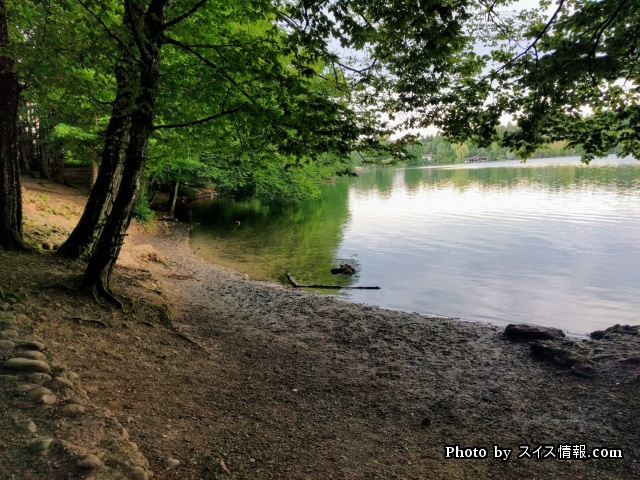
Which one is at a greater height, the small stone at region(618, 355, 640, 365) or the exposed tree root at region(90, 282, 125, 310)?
the exposed tree root at region(90, 282, 125, 310)

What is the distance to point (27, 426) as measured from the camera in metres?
3.15

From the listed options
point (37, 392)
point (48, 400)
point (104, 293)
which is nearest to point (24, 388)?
point (37, 392)

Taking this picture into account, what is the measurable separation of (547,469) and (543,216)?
28.8m

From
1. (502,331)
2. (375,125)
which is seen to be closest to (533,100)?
(375,125)

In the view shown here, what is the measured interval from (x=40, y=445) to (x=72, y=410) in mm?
538

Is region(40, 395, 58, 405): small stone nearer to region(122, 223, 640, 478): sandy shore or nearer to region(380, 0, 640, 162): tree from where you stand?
region(122, 223, 640, 478): sandy shore

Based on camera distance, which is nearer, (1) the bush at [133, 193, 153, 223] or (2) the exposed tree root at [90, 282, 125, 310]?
(2) the exposed tree root at [90, 282, 125, 310]

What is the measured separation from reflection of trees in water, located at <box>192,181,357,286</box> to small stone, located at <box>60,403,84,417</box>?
459 inches

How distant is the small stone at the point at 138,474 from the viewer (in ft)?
10.0

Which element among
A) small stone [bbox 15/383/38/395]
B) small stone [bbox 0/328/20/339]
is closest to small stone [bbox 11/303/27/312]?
small stone [bbox 0/328/20/339]

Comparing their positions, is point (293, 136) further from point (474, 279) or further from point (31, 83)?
point (474, 279)

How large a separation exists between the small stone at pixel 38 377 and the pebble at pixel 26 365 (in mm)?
126

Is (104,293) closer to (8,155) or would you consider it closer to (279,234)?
(8,155)

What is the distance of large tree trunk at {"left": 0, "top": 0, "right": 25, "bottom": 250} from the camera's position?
705cm
